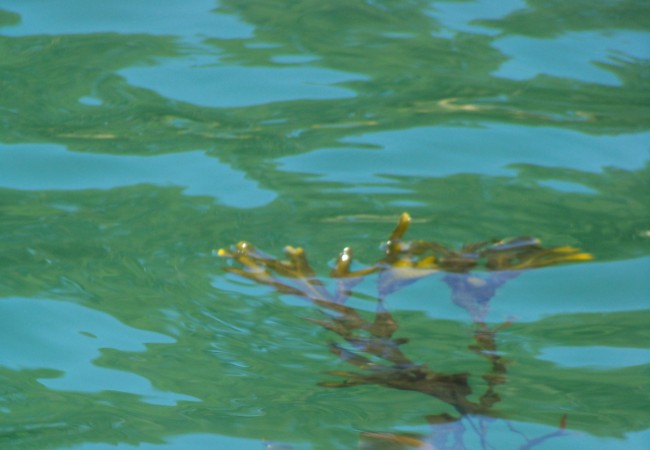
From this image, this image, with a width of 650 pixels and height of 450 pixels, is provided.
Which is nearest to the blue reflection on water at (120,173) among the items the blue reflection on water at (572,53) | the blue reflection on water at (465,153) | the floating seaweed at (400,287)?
the blue reflection on water at (465,153)

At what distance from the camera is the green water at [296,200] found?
8.48 ft

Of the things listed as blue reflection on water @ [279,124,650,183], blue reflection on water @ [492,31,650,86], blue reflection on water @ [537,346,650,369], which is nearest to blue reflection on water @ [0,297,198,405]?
blue reflection on water @ [537,346,650,369]

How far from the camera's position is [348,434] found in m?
2.46

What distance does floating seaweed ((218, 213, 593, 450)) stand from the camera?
2443 mm

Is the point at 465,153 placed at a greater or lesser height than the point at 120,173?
greater

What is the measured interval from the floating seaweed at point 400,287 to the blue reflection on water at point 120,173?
65 cm

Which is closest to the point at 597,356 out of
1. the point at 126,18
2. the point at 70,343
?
the point at 70,343

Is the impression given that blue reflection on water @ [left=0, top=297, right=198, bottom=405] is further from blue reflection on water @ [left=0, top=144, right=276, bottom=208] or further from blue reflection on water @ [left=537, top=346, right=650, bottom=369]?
blue reflection on water @ [left=537, top=346, right=650, bottom=369]

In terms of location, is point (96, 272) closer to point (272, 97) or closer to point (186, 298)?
point (186, 298)

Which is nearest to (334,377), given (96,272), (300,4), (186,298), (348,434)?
(348,434)

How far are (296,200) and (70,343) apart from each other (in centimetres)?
103

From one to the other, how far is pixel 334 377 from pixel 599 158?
5.50 ft

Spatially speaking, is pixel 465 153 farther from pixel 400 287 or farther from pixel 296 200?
pixel 400 287

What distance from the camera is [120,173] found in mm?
3730
